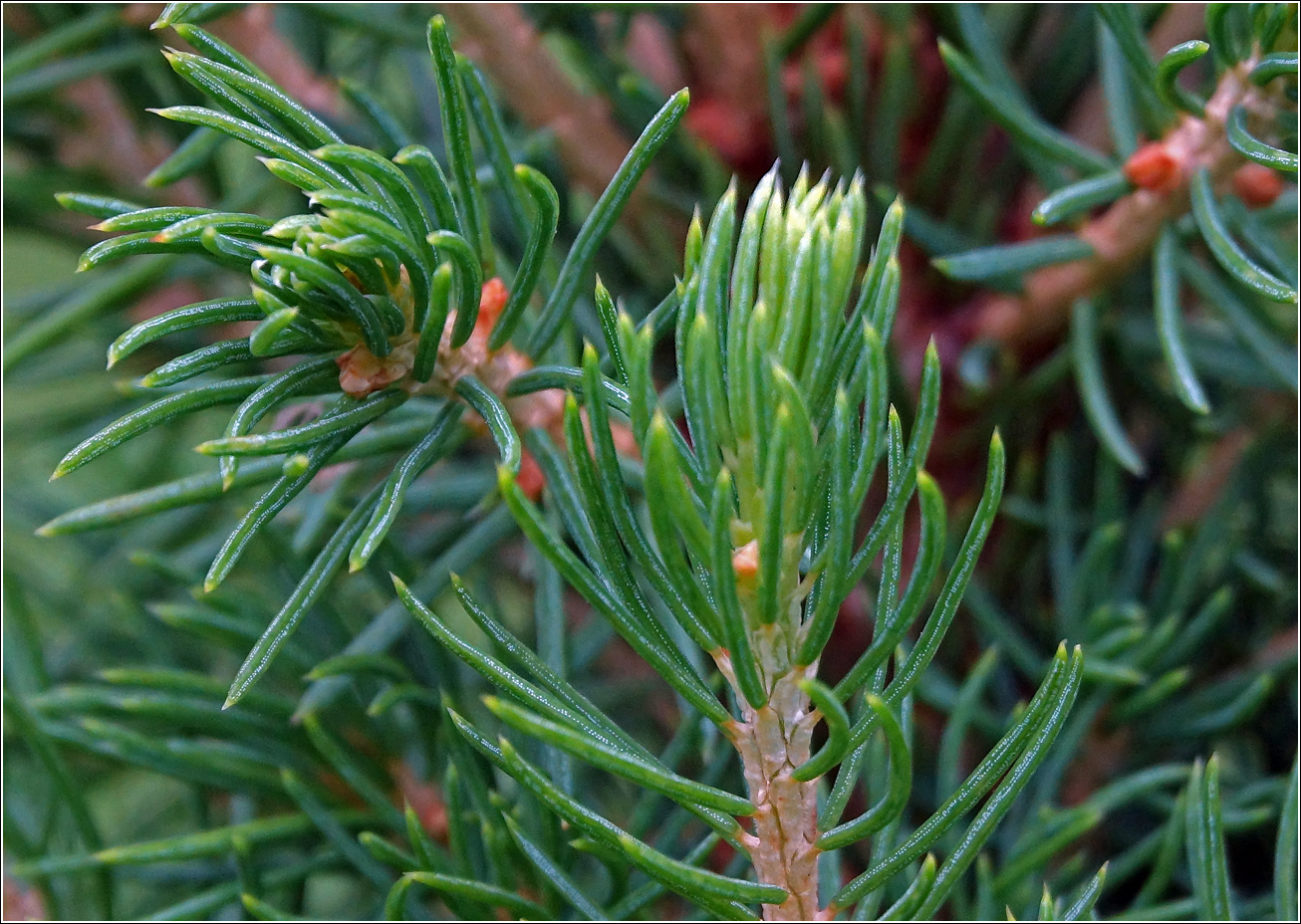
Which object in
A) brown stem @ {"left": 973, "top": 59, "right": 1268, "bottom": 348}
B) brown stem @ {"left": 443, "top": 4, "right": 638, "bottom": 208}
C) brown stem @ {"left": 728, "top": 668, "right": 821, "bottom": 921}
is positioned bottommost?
brown stem @ {"left": 728, "top": 668, "right": 821, "bottom": 921}

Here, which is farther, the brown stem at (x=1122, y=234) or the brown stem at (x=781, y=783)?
the brown stem at (x=1122, y=234)

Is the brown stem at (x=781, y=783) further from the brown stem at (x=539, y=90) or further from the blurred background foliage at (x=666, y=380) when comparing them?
the brown stem at (x=539, y=90)

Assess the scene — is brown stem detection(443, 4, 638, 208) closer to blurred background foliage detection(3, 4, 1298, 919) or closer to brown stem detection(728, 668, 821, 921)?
blurred background foliage detection(3, 4, 1298, 919)

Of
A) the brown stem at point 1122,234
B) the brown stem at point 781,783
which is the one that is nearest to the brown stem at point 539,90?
the brown stem at point 1122,234

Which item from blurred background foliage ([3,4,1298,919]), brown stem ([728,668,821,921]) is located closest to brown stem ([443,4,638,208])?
blurred background foliage ([3,4,1298,919])

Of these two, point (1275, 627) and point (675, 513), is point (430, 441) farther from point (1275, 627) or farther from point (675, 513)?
point (1275, 627)

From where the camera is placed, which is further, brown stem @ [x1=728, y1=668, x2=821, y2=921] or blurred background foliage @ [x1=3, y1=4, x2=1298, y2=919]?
blurred background foliage @ [x1=3, y1=4, x2=1298, y2=919]

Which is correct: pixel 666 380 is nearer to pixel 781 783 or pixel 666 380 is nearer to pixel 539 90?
pixel 539 90

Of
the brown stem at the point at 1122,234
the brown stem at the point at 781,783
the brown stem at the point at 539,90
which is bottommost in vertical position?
the brown stem at the point at 781,783
